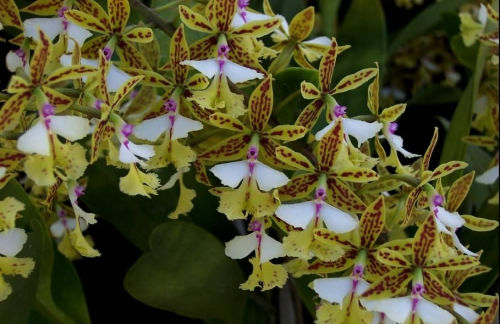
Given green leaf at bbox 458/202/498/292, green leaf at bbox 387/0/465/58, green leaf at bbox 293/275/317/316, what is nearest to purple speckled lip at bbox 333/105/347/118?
green leaf at bbox 293/275/317/316

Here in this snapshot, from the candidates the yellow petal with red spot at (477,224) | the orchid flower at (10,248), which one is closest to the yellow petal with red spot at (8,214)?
the orchid flower at (10,248)

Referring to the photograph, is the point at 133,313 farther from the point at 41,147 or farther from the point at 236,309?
the point at 41,147

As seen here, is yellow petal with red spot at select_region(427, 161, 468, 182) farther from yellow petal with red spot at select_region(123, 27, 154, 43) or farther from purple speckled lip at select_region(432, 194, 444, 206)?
yellow petal with red spot at select_region(123, 27, 154, 43)

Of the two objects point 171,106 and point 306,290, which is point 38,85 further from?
point 306,290

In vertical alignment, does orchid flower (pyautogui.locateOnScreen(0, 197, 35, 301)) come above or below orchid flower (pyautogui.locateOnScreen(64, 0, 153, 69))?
below

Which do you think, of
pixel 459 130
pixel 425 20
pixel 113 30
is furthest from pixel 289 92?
pixel 425 20

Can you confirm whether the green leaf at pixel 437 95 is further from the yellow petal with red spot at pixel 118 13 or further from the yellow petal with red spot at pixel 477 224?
the yellow petal with red spot at pixel 118 13
